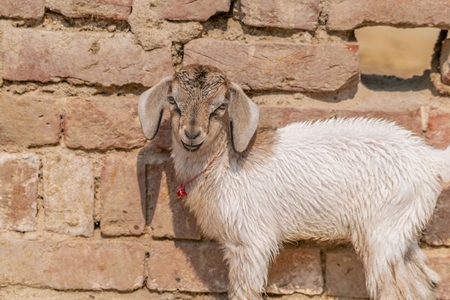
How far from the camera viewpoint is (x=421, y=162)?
3121 millimetres

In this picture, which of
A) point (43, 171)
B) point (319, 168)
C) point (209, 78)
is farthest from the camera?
point (43, 171)

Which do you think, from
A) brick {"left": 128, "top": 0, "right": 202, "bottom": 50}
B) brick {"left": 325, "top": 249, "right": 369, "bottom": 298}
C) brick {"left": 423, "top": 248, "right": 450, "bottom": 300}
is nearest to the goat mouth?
brick {"left": 128, "top": 0, "right": 202, "bottom": 50}

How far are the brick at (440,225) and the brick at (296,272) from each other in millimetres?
537

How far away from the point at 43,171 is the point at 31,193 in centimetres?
12

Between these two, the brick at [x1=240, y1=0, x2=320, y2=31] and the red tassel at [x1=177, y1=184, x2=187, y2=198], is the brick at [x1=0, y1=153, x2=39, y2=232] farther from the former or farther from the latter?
the brick at [x1=240, y1=0, x2=320, y2=31]

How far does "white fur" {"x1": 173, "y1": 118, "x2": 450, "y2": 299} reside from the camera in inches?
122

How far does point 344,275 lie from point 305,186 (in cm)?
60

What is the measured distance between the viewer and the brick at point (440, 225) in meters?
3.36

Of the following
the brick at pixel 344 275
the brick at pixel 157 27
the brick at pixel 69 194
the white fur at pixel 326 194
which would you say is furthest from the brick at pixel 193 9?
the brick at pixel 344 275

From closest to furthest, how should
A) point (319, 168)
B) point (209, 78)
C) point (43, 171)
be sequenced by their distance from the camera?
1. point (209, 78)
2. point (319, 168)
3. point (43, 171)

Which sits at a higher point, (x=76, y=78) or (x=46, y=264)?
(x=76, y=78)

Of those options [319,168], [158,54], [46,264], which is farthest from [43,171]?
[319,168]

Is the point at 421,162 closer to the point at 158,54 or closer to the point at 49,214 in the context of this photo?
the point at 158,54

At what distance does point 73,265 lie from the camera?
350 centimetres
